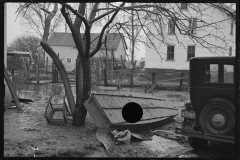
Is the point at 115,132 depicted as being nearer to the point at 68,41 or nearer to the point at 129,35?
the point at 129,35

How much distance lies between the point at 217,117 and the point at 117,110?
2096mm

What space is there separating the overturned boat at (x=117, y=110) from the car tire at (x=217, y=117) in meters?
1.62

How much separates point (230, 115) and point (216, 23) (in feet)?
5.55

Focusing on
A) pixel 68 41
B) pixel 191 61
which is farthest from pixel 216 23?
pixel 68 41

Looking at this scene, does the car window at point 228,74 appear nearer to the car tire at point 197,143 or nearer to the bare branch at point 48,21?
the car tire at point 197,143

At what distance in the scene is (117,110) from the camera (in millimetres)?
5195

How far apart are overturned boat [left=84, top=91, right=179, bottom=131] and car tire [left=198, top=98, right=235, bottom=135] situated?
1.62 meters

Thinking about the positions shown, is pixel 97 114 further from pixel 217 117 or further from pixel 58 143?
pixel 217 117

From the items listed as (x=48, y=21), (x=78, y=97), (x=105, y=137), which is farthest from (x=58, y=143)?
(x=48, y=21)

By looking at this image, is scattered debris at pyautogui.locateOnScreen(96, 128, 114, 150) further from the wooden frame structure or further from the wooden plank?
the wooden frame structure

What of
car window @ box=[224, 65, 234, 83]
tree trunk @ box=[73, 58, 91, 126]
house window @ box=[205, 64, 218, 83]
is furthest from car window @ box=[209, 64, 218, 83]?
tree trunk @ box=[73, 58, 91, 126]

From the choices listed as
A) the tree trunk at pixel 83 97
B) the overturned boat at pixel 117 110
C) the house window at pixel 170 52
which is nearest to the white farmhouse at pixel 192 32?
the house window at pixel 170 52

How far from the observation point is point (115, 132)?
16.0 ft
